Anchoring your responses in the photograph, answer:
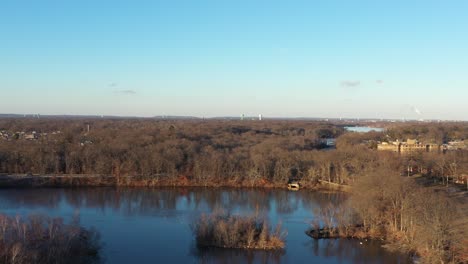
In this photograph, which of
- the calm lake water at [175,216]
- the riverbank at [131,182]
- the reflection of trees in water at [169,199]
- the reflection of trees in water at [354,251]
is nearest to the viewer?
the calm lake water at [175,216]

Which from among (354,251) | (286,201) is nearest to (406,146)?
(286,201)

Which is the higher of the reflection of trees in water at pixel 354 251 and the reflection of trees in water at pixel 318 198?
the reflection of trees in water at pixel 318 198

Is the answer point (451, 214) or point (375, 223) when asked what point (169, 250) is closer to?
point (375, 223)

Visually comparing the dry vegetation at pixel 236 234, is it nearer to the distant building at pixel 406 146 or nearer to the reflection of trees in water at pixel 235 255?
the reflection of trees in water at pixel 235 255

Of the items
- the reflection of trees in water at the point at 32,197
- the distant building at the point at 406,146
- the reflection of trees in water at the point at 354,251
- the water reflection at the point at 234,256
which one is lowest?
the reflection of trees in water at the point at 354,251

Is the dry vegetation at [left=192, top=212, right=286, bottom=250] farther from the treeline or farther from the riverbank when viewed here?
the treeline

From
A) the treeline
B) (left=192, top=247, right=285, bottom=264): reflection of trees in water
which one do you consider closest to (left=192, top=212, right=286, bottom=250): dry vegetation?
(left=192, top=247, right=285, bottom=264): reflection of trees in water

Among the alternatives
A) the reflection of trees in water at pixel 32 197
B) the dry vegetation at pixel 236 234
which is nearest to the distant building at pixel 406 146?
the reflection of trees in water at pixel 32 197
